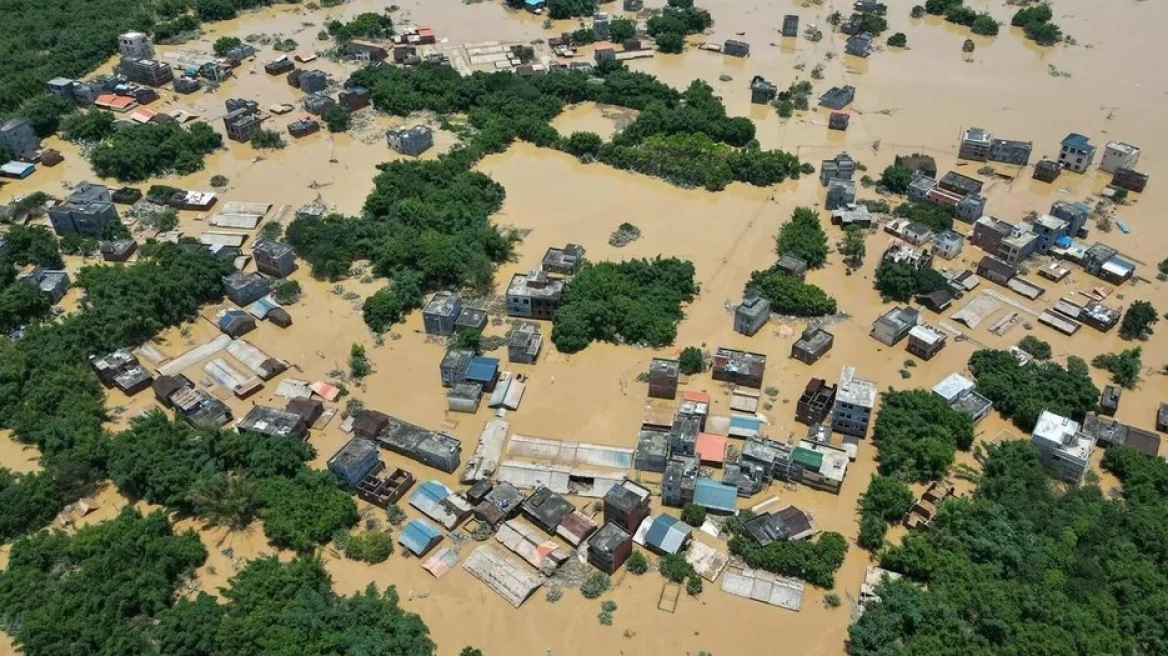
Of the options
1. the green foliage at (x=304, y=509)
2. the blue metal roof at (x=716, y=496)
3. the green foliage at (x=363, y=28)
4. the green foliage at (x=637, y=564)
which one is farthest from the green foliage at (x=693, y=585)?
the green foliage at (x=363, y=28)

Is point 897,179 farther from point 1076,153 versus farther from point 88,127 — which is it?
point 88,127

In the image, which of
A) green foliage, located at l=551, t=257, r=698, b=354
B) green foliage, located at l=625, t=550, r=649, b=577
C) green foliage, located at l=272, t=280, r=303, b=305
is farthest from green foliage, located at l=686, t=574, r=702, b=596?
green foliage, located at l=272, t=280, r=303, b=305

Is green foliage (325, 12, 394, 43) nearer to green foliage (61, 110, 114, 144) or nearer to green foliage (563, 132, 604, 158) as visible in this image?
green foliage (61, 110, 114, 144)

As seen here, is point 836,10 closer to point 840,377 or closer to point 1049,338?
point 1049,338

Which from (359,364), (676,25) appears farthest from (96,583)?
(676,25)

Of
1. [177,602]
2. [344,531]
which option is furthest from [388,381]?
[177,602]

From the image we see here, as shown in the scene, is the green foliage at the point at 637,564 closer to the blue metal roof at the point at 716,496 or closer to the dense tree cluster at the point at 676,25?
the blue metal roof at the point at 716,496
